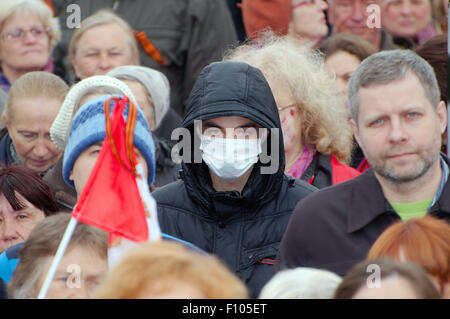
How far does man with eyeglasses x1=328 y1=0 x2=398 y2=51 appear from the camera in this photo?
734cm

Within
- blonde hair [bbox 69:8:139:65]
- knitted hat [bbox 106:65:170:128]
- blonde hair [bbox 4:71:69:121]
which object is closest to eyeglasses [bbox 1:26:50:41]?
blonde hair [bbox 69:8:139:65]

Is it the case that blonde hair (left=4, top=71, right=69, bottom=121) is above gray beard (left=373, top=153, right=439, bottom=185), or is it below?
above

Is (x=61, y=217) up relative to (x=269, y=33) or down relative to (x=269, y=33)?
down

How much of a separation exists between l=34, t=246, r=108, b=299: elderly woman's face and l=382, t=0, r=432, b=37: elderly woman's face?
433 centimetres

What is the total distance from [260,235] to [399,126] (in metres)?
0.92

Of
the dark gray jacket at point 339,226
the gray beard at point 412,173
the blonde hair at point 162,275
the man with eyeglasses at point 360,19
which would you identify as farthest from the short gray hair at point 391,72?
the man with eyeglasses at point 360,19

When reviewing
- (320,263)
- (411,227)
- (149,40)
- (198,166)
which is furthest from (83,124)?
(149,40)

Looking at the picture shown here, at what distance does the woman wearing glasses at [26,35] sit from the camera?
281 inches

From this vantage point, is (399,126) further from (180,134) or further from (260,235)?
(180,134)

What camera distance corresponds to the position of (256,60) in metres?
5.75

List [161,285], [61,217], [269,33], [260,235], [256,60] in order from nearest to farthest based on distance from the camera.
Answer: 1. [161,285]
2. [61,217]
3. [260,235]
4. [256,60]
5. [269,33]

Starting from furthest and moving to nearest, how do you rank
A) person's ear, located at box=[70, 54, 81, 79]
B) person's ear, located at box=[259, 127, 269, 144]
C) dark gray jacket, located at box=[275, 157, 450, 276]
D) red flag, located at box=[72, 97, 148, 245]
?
person's ear, located at box=[70, 54, 81, 79]
person's ear, located at box=[259, 127, 269, 144]
dark gray jacket, located at box=[275, 157, 450, 276]
red flag, located at box=[72, 97, 148, 245]

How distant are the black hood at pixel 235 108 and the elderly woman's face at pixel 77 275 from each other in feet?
3.32

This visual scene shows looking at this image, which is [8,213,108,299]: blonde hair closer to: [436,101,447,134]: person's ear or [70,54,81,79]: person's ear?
[436,101,447,134]: person's ear
